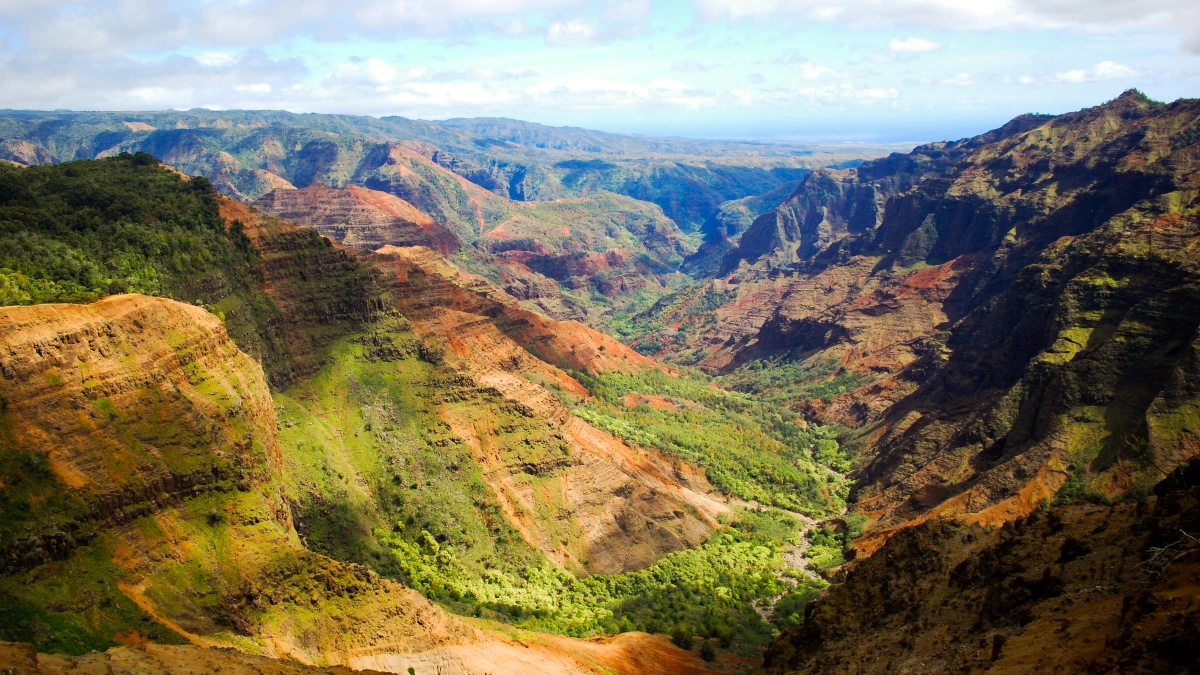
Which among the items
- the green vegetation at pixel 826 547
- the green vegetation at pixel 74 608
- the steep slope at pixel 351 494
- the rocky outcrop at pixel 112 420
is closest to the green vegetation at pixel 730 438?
the steep slope at pixel 351 494

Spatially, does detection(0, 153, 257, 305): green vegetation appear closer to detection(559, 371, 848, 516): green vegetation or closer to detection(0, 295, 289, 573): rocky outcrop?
detection(0, 295, 289, 573): rocky outcrop

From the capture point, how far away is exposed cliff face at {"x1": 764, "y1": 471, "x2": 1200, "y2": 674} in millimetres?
25625

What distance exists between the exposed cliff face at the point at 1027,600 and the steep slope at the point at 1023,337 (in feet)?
18.6

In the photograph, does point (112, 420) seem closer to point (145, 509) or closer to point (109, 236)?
point (145, 509)

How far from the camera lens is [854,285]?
199500 mm

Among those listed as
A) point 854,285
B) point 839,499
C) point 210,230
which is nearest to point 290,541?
point 210,230

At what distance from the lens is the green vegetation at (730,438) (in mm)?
111750

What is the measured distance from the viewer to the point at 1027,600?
1428 inches

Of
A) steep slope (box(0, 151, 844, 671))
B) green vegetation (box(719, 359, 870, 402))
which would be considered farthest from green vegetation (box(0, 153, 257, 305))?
green vegetation (box(719, 359, 870, 402))

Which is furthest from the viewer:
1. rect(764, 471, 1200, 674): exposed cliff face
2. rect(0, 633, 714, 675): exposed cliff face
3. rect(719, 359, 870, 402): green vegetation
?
rect(719, 359, 870, 402): green vegetation

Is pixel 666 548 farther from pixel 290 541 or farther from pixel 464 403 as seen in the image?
pixel 290 541

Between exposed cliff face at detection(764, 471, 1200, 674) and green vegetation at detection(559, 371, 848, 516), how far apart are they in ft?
→ 192

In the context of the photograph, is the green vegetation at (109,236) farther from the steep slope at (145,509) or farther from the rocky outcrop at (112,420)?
the steep slope at (145,509)

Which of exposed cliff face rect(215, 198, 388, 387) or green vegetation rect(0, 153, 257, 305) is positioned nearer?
green vegetation rect(0, 153, 257, 305)
